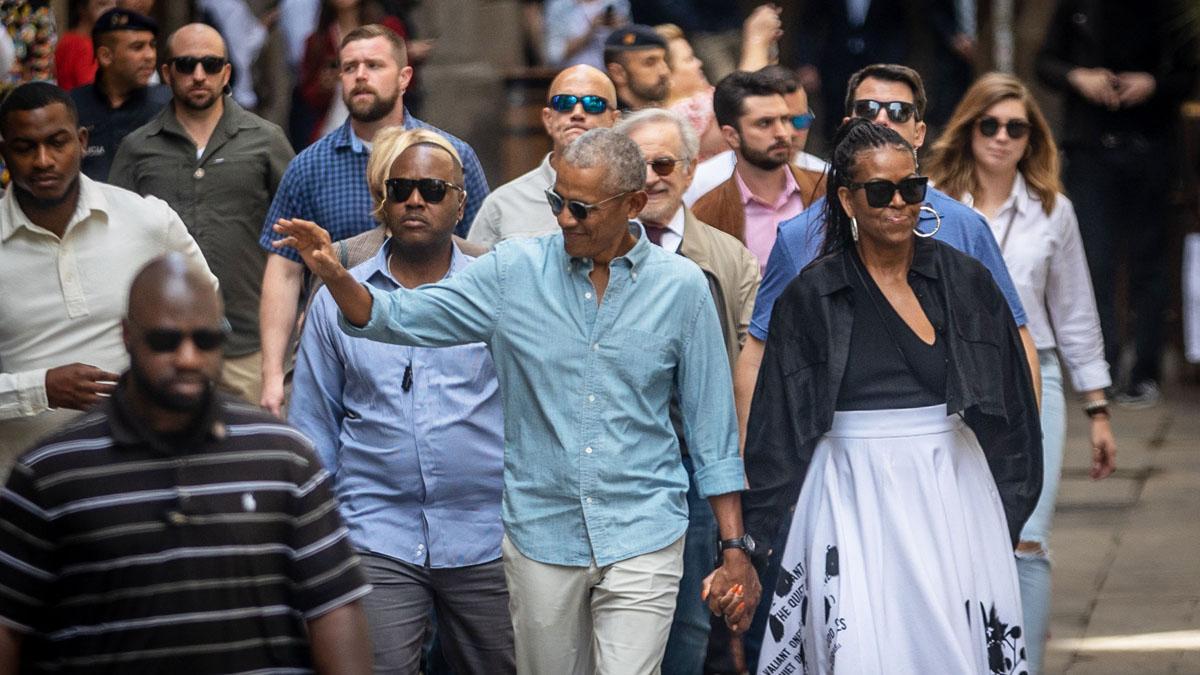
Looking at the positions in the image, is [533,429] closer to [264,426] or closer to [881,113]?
[264,426]

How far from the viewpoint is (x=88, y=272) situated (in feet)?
21.3

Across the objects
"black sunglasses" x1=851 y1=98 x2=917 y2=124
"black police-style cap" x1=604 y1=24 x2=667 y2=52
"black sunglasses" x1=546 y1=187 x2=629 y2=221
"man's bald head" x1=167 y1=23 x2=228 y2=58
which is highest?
"man's bald head" x1=167 y1=23 x2=228 y2=58

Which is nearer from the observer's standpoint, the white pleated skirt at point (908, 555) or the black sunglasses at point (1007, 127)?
the white pleated skirt at point (908, 555)

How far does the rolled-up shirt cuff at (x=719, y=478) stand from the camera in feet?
19.2

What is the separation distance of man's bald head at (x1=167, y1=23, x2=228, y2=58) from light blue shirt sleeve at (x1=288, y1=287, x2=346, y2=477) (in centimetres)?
261

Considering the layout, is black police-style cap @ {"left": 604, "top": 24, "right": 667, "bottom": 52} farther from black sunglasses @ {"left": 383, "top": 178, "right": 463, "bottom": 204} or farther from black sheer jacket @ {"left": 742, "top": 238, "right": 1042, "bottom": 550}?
black sheer jacket @ {"left": 742, "top": 238, "right": 1042, "bottom": 550}

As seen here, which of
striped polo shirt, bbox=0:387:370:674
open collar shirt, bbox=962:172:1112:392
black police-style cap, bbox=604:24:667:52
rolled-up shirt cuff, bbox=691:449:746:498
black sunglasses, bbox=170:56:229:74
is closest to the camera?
striped polo shirt, bbox=0:387:370:674

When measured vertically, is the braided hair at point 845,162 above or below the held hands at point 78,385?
above

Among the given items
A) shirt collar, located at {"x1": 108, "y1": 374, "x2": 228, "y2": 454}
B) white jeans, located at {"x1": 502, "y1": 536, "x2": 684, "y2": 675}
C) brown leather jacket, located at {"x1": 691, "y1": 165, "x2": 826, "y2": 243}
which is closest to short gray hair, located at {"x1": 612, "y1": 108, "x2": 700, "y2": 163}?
brown leather jacket, located at {"x1": 691, "y1": 165, "x2": 826, "y2": 243}

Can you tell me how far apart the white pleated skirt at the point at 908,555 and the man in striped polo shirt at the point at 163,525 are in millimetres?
1888

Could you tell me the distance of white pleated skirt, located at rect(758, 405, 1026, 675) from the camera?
5.70 m

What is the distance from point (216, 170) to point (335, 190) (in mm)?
994

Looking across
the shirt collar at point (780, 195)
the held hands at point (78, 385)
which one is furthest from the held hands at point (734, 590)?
the shirt collar at point (780, 195)

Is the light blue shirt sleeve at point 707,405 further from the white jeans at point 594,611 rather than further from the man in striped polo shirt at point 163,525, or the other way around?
the man in striped polo shirt at point 163,525
